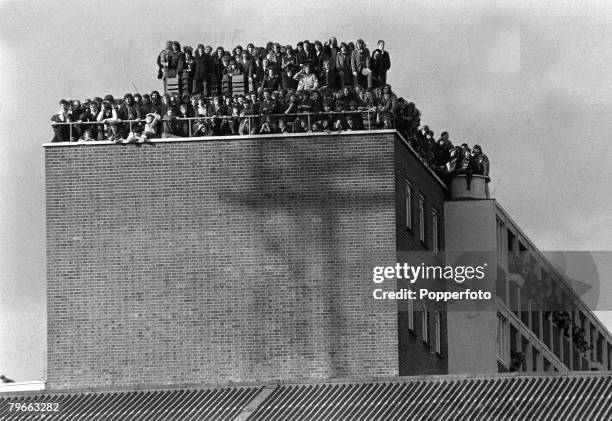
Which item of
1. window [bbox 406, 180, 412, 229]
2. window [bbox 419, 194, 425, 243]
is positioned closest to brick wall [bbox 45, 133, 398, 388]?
window [bbox 406, 180, 412, 229]

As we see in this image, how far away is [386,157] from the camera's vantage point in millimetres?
68750

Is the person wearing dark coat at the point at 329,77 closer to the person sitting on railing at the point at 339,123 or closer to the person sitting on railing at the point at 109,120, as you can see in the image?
the person sitting on railing at the point at 339,123

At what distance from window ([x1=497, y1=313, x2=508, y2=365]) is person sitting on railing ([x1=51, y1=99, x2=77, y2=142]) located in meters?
19.2

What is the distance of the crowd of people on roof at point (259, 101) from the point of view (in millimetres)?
66188

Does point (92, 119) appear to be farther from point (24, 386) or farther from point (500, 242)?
point (500, 242)

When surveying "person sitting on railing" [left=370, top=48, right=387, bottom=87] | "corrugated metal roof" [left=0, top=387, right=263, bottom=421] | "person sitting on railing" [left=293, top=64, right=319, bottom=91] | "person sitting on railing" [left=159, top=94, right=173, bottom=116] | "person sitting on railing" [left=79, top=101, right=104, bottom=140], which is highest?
"person sitting on railing" [left=370, top=48, right=387, bottom=87]

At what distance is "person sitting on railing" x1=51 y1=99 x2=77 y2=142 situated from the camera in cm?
6856

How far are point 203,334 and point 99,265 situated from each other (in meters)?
4.19

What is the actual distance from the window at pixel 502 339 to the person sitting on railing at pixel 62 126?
757 inches

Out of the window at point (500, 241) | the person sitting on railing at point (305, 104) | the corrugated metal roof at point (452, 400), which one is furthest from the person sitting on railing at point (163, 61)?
the window at point (500, 241)

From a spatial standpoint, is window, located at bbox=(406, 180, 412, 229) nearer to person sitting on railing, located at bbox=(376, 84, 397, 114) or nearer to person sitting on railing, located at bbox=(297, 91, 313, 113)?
person sitting on railing, located at bbox=(376, 84, 397, 114)

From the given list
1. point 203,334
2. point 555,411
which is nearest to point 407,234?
point 203,334

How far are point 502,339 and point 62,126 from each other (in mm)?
20453

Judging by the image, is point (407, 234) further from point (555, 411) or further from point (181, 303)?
point (555, 411)
